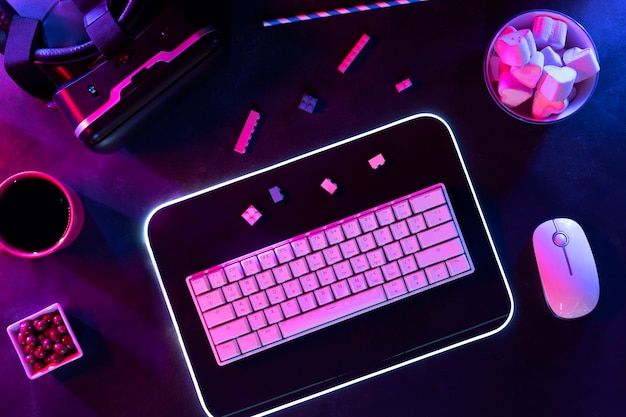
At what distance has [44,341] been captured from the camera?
3.55ft

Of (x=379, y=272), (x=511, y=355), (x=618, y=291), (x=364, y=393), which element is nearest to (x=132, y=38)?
(x=379, y=272)

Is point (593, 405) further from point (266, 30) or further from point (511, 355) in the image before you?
point (266, 30)

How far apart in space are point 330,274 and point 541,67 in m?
0.53

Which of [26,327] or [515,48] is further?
[26,327]

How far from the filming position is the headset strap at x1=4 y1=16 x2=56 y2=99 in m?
0.91

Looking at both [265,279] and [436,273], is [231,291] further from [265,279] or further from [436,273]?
[436,273]

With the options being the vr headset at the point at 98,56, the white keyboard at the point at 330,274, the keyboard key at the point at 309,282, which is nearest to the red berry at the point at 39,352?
the white keyboard at the point at 330,274

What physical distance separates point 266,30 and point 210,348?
65cm

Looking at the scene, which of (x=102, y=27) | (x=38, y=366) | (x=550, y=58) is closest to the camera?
(x=102, y=27)

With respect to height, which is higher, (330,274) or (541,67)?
(541,67)

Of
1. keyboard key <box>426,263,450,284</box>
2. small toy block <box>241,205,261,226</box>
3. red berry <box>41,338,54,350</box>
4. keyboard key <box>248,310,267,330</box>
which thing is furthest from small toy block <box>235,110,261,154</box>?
red berry <box>41,338,54,350</box>

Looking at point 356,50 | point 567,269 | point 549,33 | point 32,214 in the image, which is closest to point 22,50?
point 32,214

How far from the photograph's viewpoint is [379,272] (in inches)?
41.1

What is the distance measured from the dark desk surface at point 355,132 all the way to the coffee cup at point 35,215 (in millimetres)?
68
